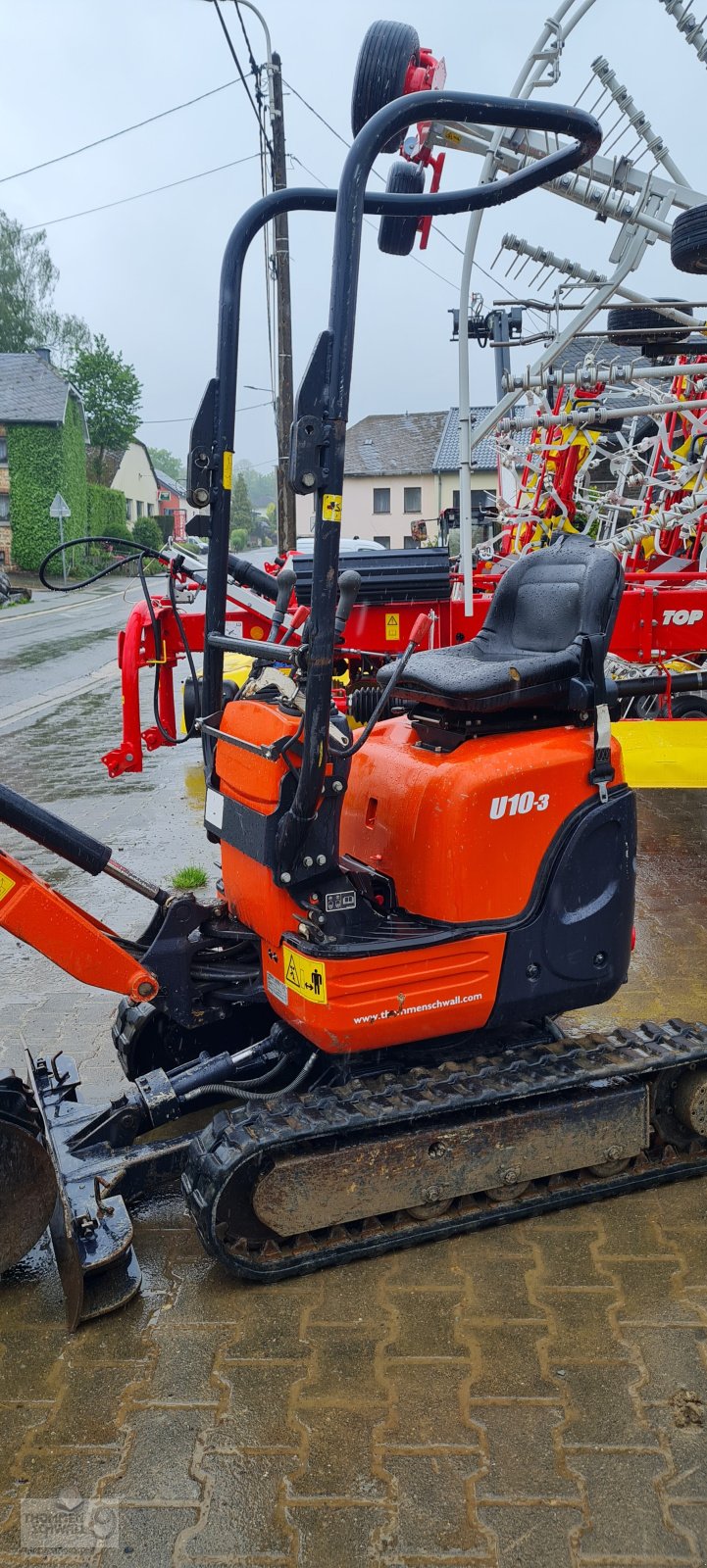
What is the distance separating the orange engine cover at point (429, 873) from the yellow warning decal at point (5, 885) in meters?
0.66

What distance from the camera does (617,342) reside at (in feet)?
23.3

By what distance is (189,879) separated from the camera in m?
6.71

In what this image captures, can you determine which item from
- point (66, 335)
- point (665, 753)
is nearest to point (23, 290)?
point (66, 335)

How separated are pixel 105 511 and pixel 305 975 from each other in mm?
63075

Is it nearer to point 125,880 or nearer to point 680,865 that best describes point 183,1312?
point 125,880

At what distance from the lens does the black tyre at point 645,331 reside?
259 inches

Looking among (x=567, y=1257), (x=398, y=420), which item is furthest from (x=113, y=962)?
(x=398, y=420)

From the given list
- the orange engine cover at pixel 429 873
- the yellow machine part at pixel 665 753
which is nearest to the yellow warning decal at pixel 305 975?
the orange engine cover at pixel 429 873

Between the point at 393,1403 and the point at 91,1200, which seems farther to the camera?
the point at 91,1200

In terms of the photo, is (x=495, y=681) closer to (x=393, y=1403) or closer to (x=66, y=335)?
(x=393, y=1403)

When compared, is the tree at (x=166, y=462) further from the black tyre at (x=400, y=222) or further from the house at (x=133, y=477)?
the black tyre at (x=400, y=222)

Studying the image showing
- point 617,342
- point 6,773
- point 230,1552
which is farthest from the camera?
point 6,773

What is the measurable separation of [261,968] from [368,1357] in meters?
1.16

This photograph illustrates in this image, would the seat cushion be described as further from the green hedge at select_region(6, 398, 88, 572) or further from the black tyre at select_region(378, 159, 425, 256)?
the green hedge at select_region(6, 398, 88, 572)
